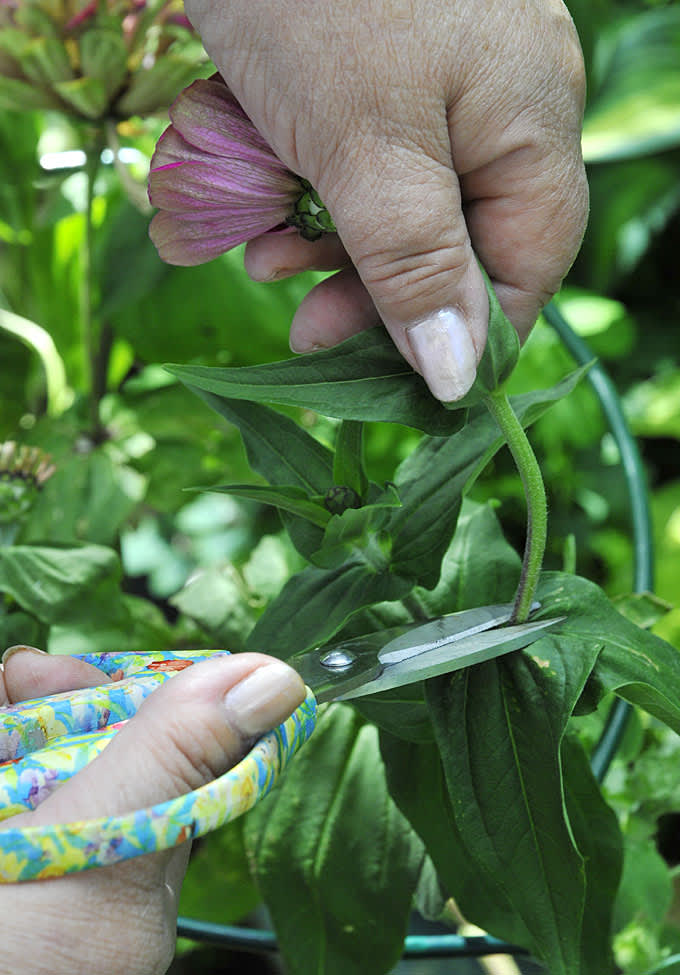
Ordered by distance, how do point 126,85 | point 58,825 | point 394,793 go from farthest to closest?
point 126,85 → point 394,793 → point 58,825

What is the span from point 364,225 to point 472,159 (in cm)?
4

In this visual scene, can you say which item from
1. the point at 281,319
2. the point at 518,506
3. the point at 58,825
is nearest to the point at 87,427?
the point at 281,319

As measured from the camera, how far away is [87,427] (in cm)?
53

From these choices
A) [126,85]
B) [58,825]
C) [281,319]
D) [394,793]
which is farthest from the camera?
[281,319]

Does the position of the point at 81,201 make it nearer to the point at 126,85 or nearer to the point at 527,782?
the point at 126,85

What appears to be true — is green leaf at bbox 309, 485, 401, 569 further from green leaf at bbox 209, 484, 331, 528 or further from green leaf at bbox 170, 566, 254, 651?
green leaf at bbox 170, 566, 254, 651

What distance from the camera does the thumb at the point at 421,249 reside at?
0.26m

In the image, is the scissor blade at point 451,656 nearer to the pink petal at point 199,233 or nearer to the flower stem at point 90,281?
the pink petal at point 199,233

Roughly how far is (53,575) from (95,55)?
233 millimetres

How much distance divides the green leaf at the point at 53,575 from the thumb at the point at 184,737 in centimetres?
18

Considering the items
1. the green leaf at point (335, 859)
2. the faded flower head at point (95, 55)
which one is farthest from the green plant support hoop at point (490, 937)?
the faded flower head at point (95, 55)

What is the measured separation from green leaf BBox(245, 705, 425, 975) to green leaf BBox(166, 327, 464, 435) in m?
0.20

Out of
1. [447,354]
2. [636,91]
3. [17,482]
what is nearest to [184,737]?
[447,354]

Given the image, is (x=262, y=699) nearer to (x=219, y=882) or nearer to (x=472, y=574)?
(x=472, y=574)
